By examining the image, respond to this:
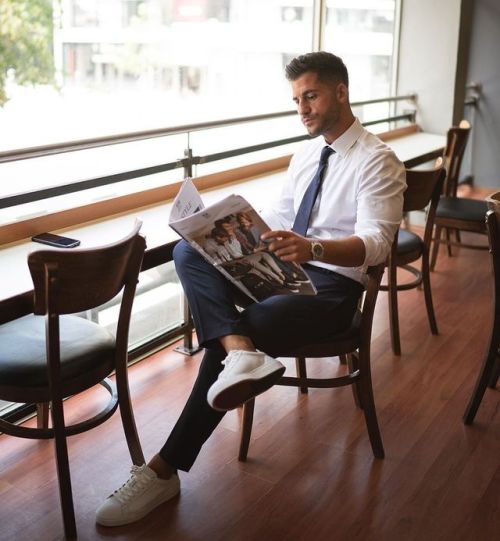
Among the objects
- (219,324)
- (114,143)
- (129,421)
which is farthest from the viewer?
(114,143)

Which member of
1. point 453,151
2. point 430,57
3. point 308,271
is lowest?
point 308,271

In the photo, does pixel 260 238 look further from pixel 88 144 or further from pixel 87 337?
pixel 88 144

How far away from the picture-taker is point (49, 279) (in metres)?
1.69

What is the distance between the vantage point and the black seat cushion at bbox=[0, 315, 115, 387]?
185 cm

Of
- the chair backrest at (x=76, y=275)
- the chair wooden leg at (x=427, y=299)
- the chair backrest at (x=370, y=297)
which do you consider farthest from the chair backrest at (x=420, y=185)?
the chair backrest at (x=76, y=275)

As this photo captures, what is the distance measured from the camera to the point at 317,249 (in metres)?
1.99

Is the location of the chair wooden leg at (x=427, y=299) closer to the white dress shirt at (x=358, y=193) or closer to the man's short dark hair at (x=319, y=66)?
the white dress shirt at (x=358, y=193)

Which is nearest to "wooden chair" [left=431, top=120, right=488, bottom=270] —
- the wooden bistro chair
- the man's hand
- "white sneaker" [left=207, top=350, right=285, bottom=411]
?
the man's hand

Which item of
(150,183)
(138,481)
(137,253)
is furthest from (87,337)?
(150,183)

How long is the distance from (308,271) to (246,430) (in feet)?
1.73

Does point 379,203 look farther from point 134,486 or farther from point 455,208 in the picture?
point 455,208

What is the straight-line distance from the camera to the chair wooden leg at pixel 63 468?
185 centimetres

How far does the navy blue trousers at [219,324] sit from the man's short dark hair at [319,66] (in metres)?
0.63

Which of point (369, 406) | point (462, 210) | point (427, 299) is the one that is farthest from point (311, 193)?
point (462, 210)
